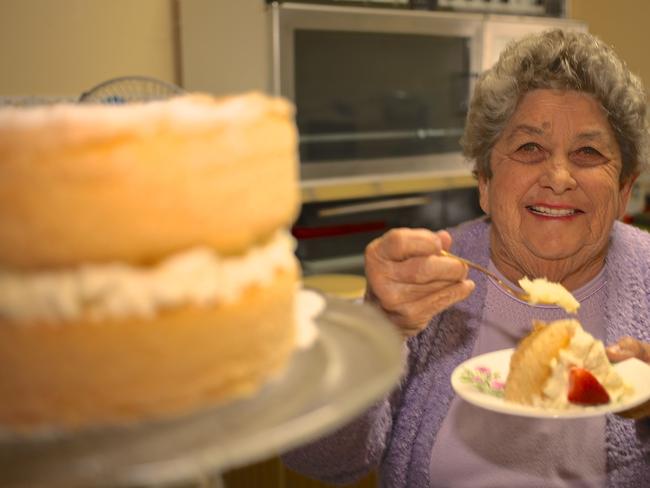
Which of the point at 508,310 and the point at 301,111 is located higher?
the point at 301,111

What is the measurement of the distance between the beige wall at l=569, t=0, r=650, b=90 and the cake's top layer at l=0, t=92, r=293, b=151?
3378 millimetres

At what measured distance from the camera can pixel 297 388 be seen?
551mm

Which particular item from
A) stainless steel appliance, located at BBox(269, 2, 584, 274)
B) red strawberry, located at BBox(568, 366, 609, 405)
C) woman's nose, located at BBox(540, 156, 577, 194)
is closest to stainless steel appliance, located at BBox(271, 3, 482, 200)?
stainless steel appliance, located at BBox(269, 2, 584, 274)

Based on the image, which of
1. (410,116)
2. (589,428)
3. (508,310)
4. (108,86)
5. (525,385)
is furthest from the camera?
(410,116)

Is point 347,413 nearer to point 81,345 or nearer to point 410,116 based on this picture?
point 81,345

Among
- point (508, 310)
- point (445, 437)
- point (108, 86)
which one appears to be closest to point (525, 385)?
point (445, 437)

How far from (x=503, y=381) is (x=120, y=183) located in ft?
2.57

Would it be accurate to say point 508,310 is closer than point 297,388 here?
No

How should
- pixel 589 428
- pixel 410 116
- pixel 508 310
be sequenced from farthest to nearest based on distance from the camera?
pixel 410 116 → pixel 508 310 → pixel 589 428

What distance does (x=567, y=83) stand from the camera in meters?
1.42

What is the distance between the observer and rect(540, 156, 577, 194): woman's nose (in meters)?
1.38

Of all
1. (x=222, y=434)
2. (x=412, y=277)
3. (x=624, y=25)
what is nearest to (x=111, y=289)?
(x=222, y=434)

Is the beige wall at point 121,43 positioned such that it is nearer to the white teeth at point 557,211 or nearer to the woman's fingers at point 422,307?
the white teeth at point 557,211

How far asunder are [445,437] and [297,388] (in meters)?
0.87
